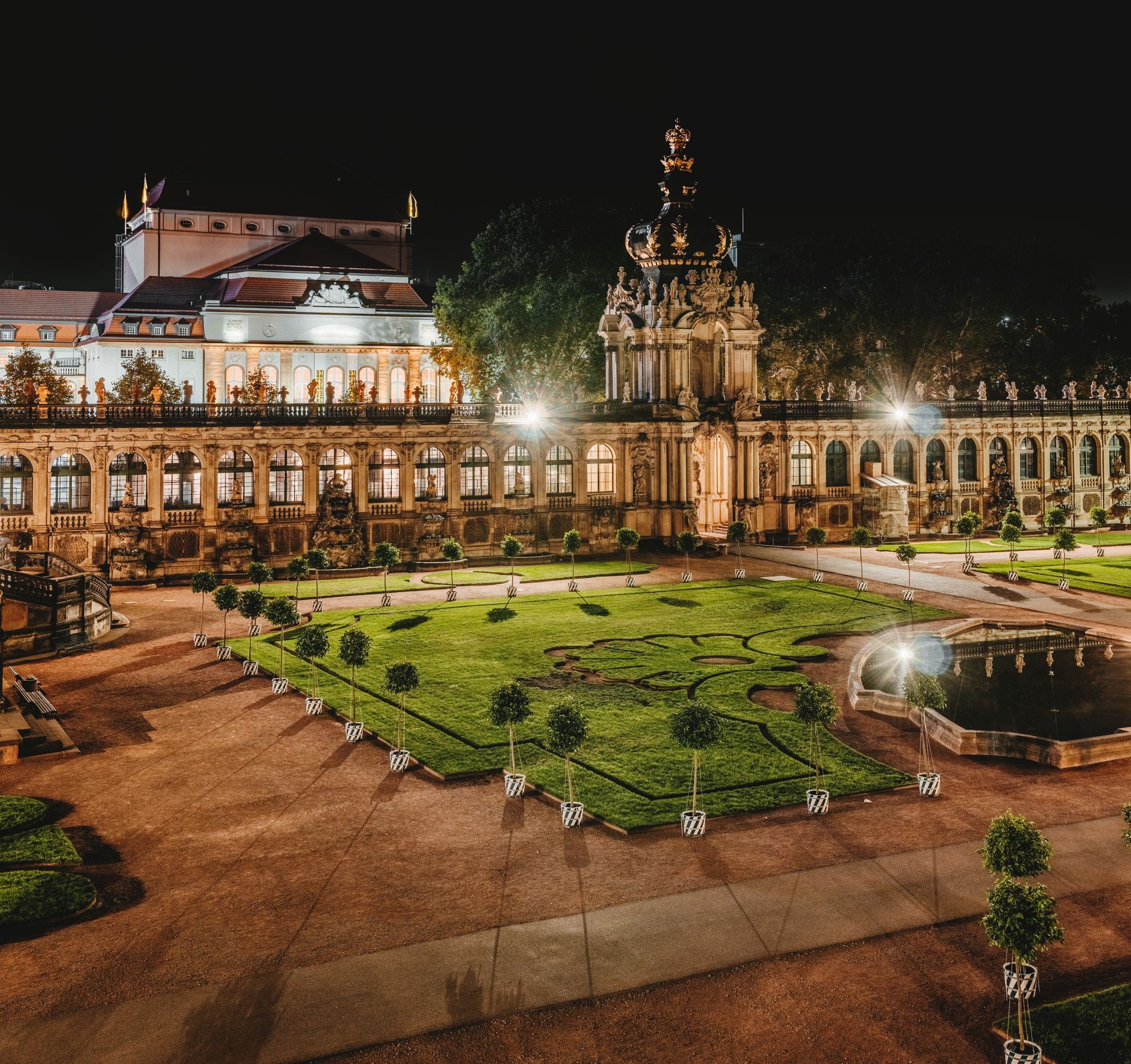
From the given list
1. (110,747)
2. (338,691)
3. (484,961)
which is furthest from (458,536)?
(484,961)

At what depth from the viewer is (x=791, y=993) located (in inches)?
478

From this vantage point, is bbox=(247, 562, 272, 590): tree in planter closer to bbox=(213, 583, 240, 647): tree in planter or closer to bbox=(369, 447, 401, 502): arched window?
bbox=(213, 583, 240, 647): tree in planter

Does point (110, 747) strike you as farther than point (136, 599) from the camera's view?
No

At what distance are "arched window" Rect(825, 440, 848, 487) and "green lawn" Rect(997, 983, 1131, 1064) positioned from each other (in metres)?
48.4

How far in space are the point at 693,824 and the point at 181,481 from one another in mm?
36891

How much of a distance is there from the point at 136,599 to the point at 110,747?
65.0ft

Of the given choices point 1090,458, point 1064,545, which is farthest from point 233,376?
point 1064,545

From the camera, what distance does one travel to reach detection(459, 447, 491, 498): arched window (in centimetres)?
5225

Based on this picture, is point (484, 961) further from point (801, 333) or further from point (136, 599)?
point (801, 333)

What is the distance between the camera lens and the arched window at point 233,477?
48.1m

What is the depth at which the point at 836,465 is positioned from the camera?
59250 mm

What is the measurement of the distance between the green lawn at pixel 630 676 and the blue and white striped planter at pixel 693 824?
49 cm

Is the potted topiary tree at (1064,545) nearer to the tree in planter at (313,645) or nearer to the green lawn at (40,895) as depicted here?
the tree in planter at (313,645)

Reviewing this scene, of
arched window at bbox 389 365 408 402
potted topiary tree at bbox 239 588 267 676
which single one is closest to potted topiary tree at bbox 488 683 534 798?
potted topiary tree at bbox 239 588 267 676
